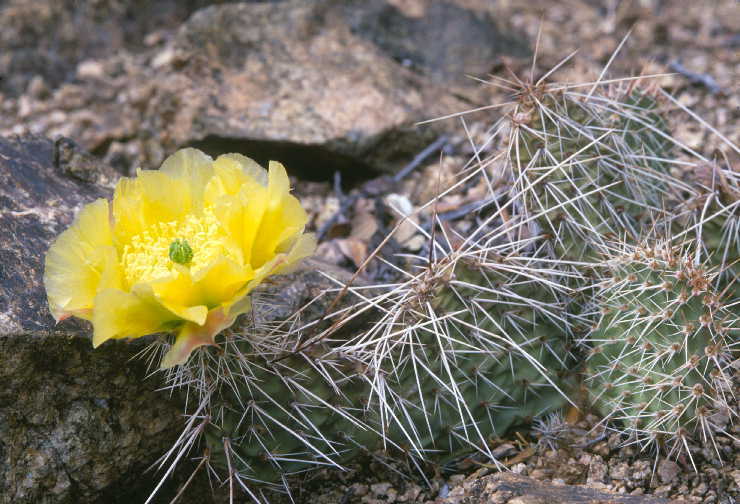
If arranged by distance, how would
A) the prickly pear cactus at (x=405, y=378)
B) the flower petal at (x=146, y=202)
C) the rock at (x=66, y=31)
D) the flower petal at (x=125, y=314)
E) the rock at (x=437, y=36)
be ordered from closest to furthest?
Answer: 1. the flower petal at (x=125, y=314)
2. the flower petal at (x=146, y=202)
3. the prickly pear cactus at (x=405, y=378)
4. the rock at (x=437, y=36)
5. the rock at (x=66, y=31)

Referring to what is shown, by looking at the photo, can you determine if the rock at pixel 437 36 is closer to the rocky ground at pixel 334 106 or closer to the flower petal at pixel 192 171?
the rocky ground at pixel 334 106

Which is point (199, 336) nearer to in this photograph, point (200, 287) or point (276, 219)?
point (200, 287)

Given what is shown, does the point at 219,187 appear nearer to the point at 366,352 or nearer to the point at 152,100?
the point at 366,352

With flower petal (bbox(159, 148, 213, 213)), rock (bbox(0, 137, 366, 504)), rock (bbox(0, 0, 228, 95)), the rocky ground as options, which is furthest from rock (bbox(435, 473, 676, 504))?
rock (bbox(0, 0, 228, 95))

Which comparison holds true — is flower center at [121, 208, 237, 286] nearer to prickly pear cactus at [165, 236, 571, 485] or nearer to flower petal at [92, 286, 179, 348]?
flower petal at [92, 286, 179, 348]

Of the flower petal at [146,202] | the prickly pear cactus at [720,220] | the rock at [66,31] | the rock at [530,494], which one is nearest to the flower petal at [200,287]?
the flower petal at [146,202]
